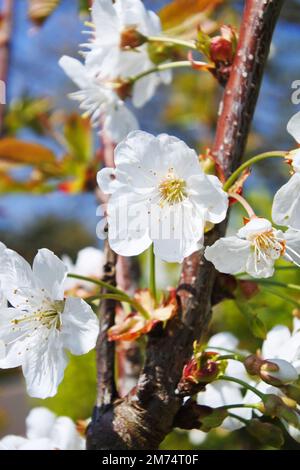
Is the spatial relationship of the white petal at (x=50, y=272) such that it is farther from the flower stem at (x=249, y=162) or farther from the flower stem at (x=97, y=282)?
the flower stem at (x=249, y=162)

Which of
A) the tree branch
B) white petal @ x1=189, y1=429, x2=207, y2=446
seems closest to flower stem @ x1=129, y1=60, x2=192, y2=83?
white petal @ x1=189, y1=429, x2=207, y2=446

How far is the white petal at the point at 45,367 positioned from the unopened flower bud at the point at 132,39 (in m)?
0.35

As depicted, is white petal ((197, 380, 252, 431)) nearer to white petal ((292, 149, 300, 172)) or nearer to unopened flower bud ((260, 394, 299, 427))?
unopened flower bud ((260, 394, 299, 427))

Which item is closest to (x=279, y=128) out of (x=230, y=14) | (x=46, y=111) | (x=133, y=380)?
(x=230, y=14)

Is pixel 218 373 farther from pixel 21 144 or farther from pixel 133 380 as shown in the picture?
pixel 21 144

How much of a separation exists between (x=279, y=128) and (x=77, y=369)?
4.12 meters

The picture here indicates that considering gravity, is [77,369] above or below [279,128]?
above

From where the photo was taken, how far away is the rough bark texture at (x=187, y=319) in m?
0.58

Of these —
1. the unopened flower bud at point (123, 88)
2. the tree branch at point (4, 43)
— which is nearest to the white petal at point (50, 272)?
the unopened flower bud at point (123, 88)

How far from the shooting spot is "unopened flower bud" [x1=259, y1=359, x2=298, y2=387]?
1.80ft

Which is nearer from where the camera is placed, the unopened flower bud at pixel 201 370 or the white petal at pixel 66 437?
the unopened flower bud at pixel 201 370

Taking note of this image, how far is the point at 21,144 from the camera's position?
108 cm

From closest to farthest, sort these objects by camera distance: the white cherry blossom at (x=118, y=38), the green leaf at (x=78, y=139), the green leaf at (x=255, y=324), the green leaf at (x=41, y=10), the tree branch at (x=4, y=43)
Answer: the green leaf at (x=255, y=324) → the white cherry blossom at (x=118, y=38) → the green leaf at (x=41, y=10) → the green leaf at (x=78, y=139) → the tree branch at (x=4, y=43)

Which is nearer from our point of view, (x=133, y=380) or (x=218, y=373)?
(x=218, y=373)
